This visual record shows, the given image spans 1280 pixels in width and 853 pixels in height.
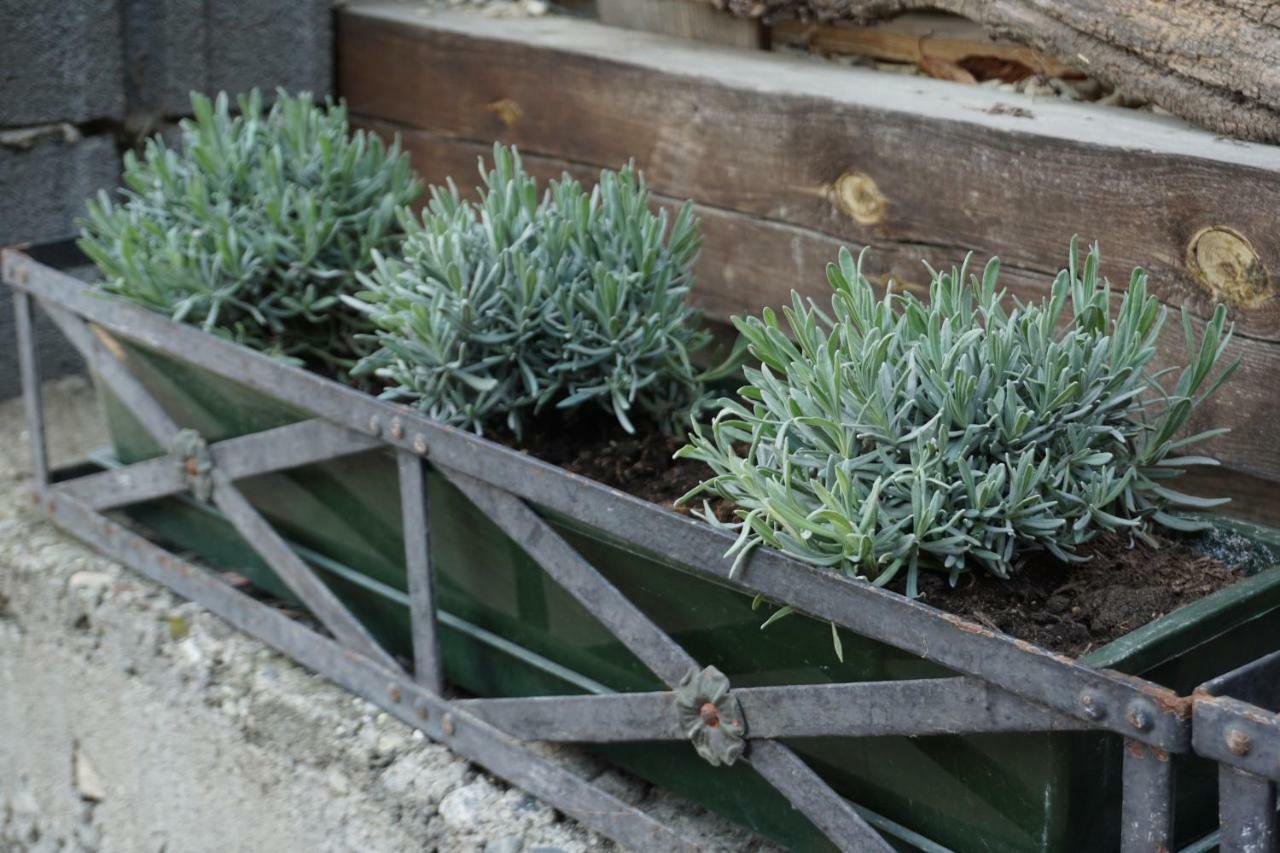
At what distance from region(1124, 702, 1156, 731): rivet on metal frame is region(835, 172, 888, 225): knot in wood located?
94 centimetres

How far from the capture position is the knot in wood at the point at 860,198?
184 cm

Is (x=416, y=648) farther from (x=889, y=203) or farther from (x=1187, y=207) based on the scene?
(x=1187, y=207)

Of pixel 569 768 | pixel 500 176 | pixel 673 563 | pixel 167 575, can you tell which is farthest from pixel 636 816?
pixel 167 575

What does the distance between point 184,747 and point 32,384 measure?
0.63 m

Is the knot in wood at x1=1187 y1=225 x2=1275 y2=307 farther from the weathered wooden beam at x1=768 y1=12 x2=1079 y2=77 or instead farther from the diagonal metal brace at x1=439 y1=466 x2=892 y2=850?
the diagonal metal brace at x1=439 y1=466 x2=892 y2=850

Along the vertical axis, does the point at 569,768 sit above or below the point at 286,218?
below

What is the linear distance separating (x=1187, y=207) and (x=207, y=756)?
56.6 inches

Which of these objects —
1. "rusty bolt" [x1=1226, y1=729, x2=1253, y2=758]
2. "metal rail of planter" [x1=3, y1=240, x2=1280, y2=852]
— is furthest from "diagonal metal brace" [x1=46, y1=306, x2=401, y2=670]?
"rusty bolt" [x1=1226, y1=729, x2=1253, y2=758]

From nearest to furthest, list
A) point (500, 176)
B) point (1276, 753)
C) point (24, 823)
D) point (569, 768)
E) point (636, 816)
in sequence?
point (1276, 753)
point (636, 816)
point (569, 768)
point (500, 176)
point (24, 823)

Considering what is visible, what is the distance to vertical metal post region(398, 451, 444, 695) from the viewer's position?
63.8 inches

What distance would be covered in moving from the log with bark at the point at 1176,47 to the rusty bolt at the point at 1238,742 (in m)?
0.81

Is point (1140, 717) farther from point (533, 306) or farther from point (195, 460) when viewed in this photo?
point (195, 460)

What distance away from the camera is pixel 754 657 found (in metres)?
1.36

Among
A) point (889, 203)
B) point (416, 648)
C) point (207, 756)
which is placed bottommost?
point (207, 756)
